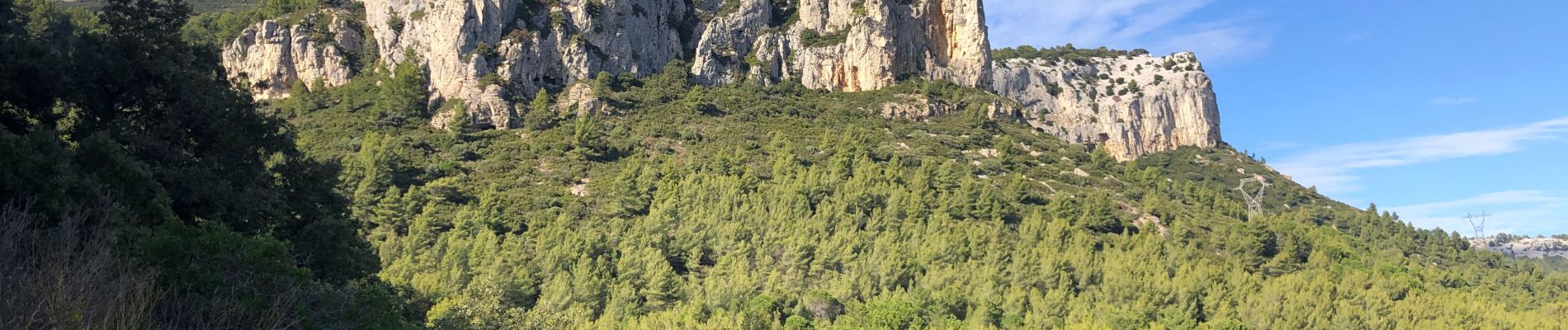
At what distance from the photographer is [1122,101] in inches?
5108

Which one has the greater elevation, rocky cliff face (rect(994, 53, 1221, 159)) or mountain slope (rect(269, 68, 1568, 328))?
rocky cliff face (rect(994, 53, 1221, 159))

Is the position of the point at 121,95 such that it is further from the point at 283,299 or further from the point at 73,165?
the point at 283,299

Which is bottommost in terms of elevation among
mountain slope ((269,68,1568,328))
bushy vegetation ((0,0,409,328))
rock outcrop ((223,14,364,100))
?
mountain slope ((269,68,1568,328))

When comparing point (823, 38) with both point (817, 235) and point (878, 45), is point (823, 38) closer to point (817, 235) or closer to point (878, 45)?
point (878, 45)

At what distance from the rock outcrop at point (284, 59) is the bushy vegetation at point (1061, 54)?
285 feet

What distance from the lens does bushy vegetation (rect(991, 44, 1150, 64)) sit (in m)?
136

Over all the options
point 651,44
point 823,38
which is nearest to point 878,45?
point 823,38

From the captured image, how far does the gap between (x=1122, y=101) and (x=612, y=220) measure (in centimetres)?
9914

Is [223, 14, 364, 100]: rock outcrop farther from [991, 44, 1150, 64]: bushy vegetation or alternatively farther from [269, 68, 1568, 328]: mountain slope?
[991, 44, 1150, 64]: bushy vegetation

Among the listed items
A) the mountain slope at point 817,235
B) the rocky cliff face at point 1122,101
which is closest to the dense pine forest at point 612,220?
the mountain slope at point 817,235

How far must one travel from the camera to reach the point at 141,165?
59.1 ft

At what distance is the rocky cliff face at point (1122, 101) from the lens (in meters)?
121

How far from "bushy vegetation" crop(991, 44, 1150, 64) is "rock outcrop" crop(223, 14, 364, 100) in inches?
3418

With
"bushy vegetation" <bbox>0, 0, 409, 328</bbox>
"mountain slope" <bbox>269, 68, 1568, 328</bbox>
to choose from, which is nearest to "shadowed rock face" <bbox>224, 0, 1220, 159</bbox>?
"mountain slope" <bbox>269, 68, 1568, 328</bbox>
